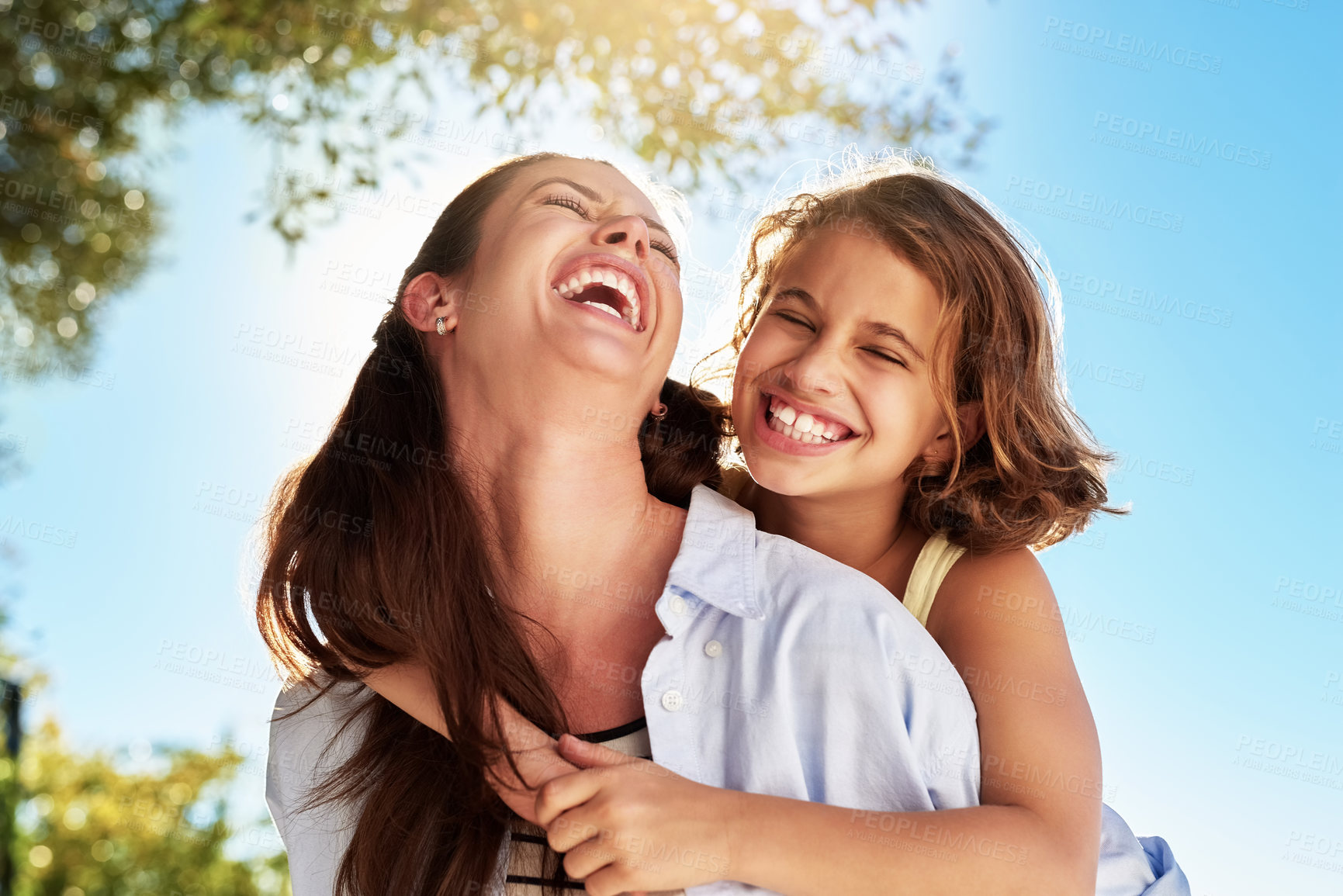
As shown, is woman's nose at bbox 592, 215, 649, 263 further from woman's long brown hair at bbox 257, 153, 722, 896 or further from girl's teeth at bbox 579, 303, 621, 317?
woman's long brown hair at bbox 257, 153, 722, 896

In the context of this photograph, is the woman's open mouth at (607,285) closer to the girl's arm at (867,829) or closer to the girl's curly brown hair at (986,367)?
the girl's curly brown hair at (986,367)

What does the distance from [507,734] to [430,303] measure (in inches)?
34.3

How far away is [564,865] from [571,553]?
1.91ft

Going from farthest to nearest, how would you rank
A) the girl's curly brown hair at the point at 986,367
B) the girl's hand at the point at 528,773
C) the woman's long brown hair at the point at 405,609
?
the girl's curly brown hair at the point at 986,367 → the woman's long brown hair at the point at 405,609 → the girl's hand at the point at 528,773

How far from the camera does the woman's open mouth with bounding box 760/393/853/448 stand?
6.77 ft

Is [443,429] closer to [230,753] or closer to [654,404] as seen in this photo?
[654,404]

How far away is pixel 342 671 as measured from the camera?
190 centimetres

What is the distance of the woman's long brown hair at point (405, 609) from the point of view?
1.74 m

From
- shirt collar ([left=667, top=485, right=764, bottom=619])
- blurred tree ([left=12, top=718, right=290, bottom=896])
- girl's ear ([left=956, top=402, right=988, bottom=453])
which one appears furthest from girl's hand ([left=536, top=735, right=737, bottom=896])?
blurred tree ([left=12, top=718, right=290, bottom=896])

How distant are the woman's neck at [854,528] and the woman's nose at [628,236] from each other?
673 mm

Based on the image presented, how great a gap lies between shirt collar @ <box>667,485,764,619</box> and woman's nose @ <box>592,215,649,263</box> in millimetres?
465

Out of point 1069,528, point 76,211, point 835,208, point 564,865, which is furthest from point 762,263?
point 76,211

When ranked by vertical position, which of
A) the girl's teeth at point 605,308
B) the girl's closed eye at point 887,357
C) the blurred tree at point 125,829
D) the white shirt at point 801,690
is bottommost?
the blurred tree at point 125,829

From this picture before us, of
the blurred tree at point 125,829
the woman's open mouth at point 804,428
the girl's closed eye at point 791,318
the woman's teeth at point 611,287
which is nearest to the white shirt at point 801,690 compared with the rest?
the woman's open mouth at point 804,428
